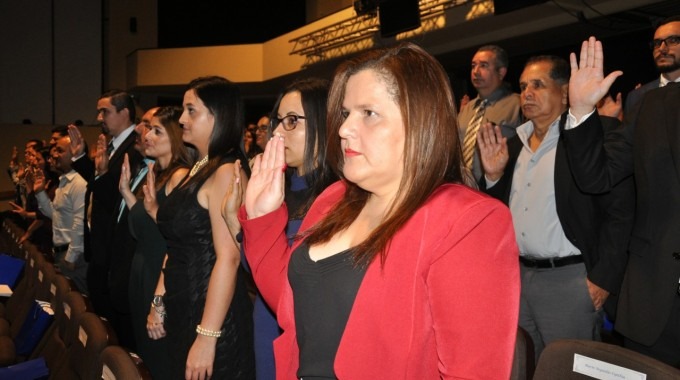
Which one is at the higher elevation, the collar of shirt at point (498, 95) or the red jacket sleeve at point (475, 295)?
the collar of shirt at point (498, 95)

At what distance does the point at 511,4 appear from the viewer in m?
6.25

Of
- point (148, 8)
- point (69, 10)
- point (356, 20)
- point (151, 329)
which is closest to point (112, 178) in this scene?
point (151, 329)

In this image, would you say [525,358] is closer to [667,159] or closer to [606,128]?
[667,159]

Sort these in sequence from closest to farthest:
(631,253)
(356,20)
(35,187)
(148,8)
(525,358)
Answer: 1. (525,358)
2. (631,253)
3. (35,187)
4. (356,20)
5. (148,8)

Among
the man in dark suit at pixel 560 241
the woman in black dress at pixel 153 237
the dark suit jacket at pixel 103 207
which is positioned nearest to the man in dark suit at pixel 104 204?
the dark suit jacket at pixel 103 207

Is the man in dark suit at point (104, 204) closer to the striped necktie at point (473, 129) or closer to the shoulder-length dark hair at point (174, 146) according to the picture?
the shoulder-length dark hair at point (174, 146)

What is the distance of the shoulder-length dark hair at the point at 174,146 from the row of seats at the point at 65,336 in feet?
2.24

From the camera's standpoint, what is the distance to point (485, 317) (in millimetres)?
973

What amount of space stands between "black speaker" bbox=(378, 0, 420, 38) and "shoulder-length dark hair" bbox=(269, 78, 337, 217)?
19.5ft

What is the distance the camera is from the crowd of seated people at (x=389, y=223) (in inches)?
40.6

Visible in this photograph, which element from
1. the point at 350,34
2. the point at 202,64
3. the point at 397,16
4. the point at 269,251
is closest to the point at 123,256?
the point at 269,251

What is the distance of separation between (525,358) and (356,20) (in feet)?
29.2

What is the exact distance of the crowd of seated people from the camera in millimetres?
1030

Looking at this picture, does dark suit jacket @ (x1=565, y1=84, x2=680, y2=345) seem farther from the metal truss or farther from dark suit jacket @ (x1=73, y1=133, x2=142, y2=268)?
the metal truss
